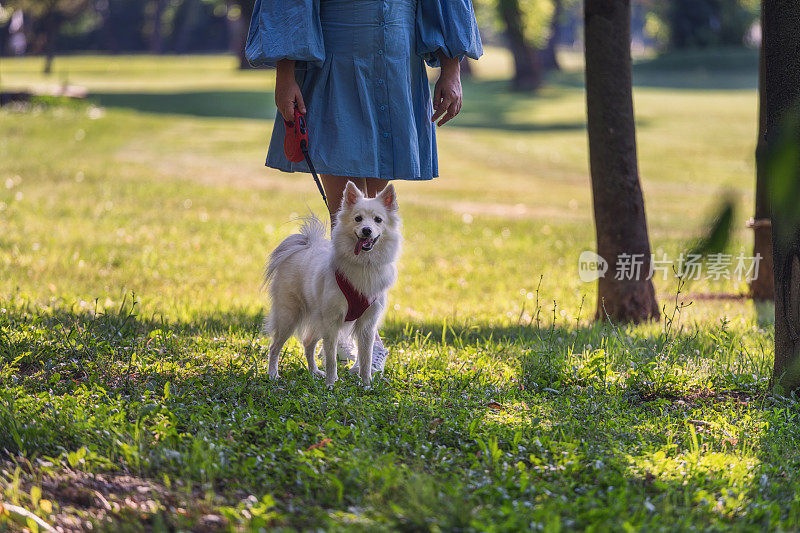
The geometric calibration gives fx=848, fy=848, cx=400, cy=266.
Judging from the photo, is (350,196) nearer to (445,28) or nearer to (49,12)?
(445,28)

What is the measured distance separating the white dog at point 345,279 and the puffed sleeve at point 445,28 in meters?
0.84

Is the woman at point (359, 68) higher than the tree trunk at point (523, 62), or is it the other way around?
the tree trunk at point (523, 62)

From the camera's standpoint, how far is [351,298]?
435 centimetres

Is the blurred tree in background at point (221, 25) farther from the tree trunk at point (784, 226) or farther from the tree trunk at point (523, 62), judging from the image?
the tree trunk at point (784, 226)

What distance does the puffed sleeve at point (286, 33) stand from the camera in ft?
13.9

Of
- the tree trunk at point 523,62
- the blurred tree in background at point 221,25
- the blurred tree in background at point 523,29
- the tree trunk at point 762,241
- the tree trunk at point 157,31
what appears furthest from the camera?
the tree trunk at point 157,31

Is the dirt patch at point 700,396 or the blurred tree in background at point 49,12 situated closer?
the dirt patch at point 700,396

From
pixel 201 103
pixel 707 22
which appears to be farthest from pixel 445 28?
pixel 707 22

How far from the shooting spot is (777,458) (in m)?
3.46

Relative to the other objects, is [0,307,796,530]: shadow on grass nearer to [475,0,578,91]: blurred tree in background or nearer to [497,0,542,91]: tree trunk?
[475,0,578,91]: blurred tree in background

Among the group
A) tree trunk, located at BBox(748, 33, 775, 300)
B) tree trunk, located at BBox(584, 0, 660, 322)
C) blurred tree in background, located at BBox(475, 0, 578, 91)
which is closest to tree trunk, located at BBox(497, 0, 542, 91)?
blurred tree in background, located at BBox(475, 0, 578, 91)

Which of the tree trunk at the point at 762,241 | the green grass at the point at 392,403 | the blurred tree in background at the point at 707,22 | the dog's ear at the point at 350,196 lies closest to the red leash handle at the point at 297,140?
the dog's ear at the point at 350,196

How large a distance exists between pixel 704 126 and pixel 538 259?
1982cm

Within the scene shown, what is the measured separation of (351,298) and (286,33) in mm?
1377
